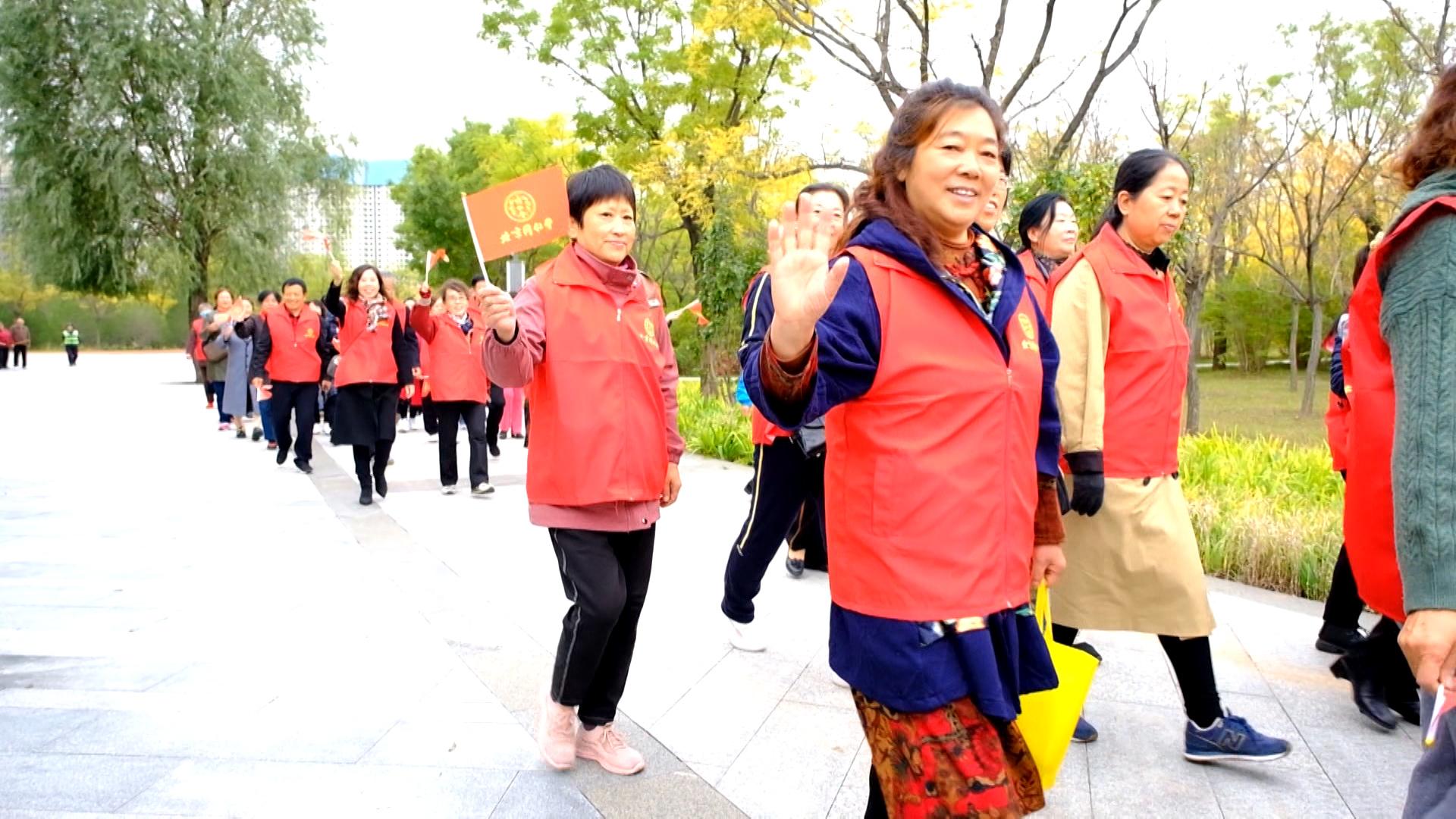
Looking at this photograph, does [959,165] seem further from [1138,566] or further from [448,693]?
[448,693]

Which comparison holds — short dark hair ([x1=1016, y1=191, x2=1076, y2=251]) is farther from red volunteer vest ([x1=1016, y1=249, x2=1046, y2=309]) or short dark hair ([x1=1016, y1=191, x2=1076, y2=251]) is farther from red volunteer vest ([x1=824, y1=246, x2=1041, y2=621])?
red volunteer vest ([x1=824, y1=246, x2=1041, y2=621])

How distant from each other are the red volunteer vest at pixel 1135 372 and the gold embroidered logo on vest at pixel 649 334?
126cm

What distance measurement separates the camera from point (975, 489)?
6.57ft

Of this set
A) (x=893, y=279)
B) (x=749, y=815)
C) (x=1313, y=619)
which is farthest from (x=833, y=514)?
(x=1313, y=619)

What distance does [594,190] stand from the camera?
134 inches

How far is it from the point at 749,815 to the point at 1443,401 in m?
2.18

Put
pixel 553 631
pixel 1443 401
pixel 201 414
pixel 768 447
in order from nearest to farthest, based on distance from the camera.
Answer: pixel 1443 401 → pixel 768 447 → pixel 553 631 → pixel 201 414

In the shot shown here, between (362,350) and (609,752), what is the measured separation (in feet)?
18.5

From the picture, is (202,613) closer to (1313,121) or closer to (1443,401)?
(1443,401)

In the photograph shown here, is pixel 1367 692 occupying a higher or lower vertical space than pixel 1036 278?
lower

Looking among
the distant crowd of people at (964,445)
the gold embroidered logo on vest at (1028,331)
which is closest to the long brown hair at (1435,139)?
the distant crowd of people at (964,445)

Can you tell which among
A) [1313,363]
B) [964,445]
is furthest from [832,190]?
[1313,363]

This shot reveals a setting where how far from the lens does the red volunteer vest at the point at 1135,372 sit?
334 centimetres

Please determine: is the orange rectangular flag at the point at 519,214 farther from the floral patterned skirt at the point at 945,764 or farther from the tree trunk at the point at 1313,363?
the tree trunk at the point at 1313,363
